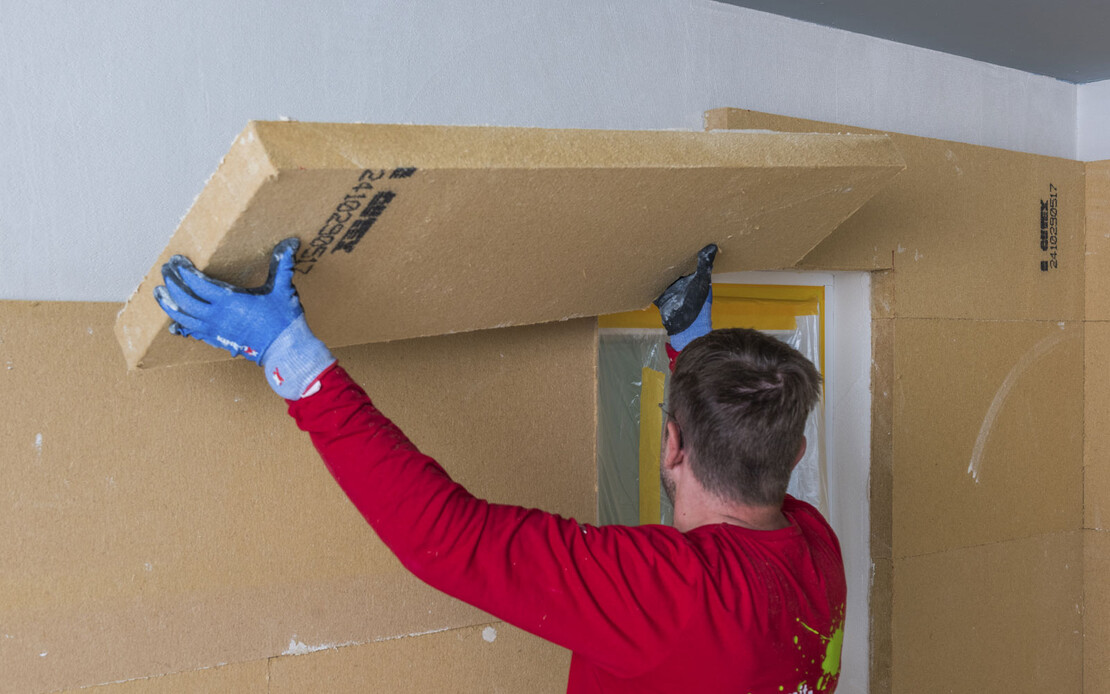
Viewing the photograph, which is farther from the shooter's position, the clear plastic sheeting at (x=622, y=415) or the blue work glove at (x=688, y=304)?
the clear plastic sheeting at (x=622, y=415)

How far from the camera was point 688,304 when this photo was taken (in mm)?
1749

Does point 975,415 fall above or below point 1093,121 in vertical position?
below

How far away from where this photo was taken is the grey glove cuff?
1.12 meters

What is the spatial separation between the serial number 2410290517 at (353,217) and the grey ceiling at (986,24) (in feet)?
4.59

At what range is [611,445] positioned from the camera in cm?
227

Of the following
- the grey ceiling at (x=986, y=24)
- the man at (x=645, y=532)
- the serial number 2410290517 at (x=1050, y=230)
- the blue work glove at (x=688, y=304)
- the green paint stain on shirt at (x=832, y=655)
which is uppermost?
the grey ceiling at (x=986, y=24)

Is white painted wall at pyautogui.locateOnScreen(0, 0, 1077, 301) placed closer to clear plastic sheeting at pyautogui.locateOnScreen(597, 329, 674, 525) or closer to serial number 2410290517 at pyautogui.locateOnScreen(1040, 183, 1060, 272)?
clear plastic sheeting at pyautogui.locateOnScreen(597, 329, 674, 525)

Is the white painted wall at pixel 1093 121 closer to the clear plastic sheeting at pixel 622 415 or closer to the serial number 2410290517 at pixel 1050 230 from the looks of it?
the serial number 2410290517 at pixel 1050 230

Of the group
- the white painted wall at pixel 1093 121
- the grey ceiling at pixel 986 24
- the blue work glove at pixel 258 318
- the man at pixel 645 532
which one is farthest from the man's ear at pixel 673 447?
the white painted wall at pixel 1093 121

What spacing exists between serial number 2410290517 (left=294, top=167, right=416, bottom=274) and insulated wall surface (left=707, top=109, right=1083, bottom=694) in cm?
142

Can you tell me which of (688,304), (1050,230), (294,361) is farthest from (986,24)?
(294,361)

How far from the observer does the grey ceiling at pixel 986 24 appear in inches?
86.0

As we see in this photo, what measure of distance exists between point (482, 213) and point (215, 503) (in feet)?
2.53

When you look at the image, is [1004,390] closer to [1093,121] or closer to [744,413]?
[1093,121]
